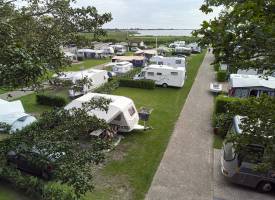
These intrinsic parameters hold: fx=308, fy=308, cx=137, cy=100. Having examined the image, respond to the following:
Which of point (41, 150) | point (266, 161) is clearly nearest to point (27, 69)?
point (41, 150)

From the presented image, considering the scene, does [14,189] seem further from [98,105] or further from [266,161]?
[266,161]

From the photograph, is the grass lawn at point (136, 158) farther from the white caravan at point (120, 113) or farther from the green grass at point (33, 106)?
the white caravan at point (120, 113)

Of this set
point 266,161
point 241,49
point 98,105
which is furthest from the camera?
point 98,105

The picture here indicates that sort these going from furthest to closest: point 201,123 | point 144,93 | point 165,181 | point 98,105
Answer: point 144,93, point 201,123, point 165,181, point 98,105

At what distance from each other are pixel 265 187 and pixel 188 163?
333 cm

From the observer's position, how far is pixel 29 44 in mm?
5785

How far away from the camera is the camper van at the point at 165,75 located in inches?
1125

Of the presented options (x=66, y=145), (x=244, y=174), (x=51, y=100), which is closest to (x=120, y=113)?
(x=244, y=174)

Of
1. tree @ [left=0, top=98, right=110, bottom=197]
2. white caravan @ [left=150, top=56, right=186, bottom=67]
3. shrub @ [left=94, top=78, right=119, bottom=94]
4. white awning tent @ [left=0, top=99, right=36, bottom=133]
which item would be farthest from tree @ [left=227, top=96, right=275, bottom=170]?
white caravan @ [left=150, top=56, right=186, bottom=67]

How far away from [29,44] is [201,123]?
1455 cm

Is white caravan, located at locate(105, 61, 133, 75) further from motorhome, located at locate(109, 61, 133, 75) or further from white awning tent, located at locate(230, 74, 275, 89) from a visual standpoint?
white awning tent, located at locate(230, 74, 275, 89)

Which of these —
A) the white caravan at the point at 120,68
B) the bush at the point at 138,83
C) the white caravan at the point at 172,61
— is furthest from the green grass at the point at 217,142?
the white caravan at the point at 172,61

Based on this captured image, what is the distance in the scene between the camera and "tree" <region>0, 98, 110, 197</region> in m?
5.32

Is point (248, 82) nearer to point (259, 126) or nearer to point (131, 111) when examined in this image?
point (131, 111)
